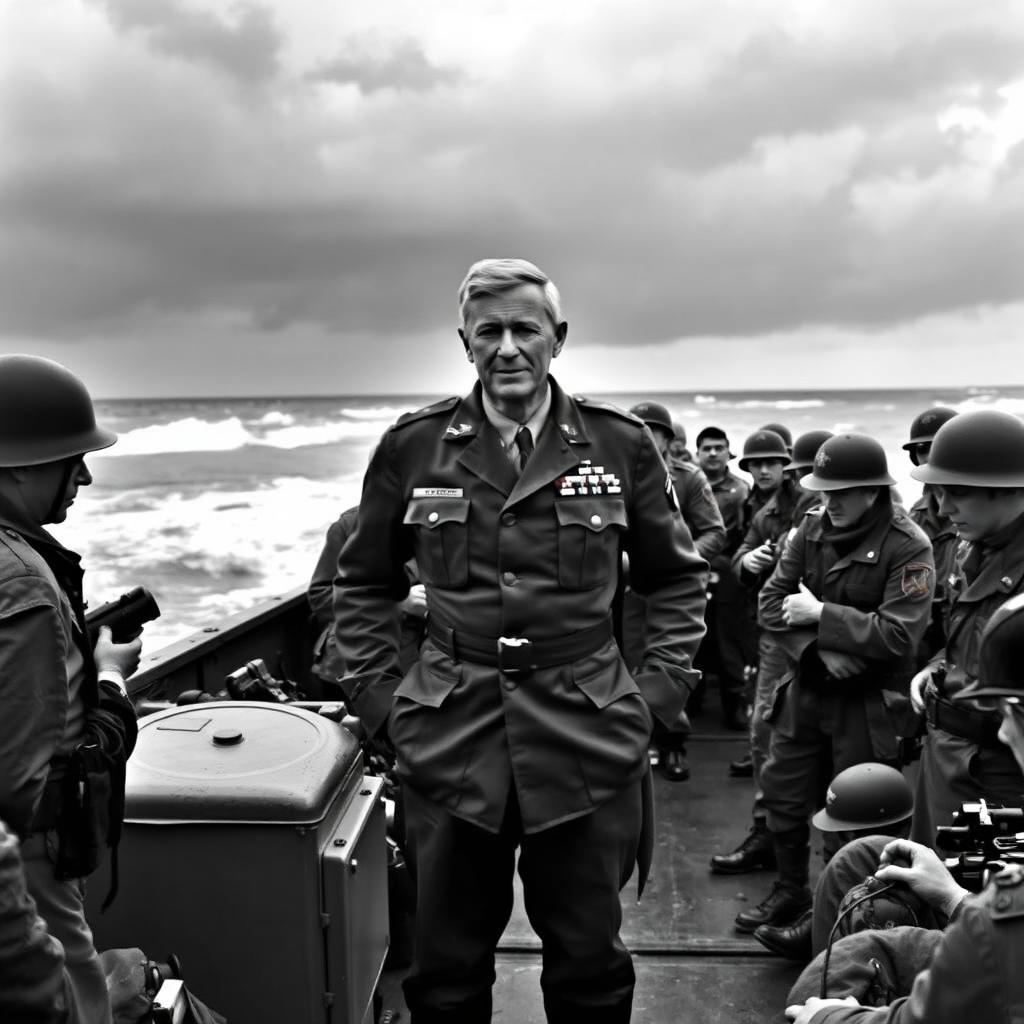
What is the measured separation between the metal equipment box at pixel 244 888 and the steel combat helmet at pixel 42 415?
837 millimetres

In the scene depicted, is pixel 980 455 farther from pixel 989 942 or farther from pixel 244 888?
pixel 244 888

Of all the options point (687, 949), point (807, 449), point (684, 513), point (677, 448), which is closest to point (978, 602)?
point (687, 949)

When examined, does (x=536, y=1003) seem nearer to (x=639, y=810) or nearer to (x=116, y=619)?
(x=639, y=810)

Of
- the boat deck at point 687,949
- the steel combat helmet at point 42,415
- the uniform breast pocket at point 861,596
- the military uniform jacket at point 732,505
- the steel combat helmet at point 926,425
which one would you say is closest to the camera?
the steel combat helmet at point 42,415

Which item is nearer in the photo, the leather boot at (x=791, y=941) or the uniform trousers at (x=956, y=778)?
the uniform trousers at (x=956, y=778)

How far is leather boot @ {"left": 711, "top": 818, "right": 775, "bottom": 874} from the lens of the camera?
4.39 meters

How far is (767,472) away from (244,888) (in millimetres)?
4848

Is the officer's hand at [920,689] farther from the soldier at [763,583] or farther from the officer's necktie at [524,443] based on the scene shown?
the officer's necktie at [524,443]

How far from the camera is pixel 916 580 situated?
12.2 feet

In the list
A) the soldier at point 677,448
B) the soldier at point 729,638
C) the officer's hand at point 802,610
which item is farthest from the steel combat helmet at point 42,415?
the soldier at point 677,448

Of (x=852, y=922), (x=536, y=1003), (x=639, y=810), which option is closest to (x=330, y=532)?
(x=536, y=1003)

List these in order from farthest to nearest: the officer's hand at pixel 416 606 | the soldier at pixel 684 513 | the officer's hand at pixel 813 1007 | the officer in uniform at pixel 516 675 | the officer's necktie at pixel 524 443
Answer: the soldier at pixel 684 513 < the officer's hand at pixel 416 606 < the officer's necktie at pixel 524 443 < the officer in uniform at pixel 516 675 < the officer's hand at pixel 813 1007

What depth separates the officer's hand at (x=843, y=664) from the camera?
→ 368 cm

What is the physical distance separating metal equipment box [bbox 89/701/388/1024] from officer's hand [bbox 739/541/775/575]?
2.98 meters
